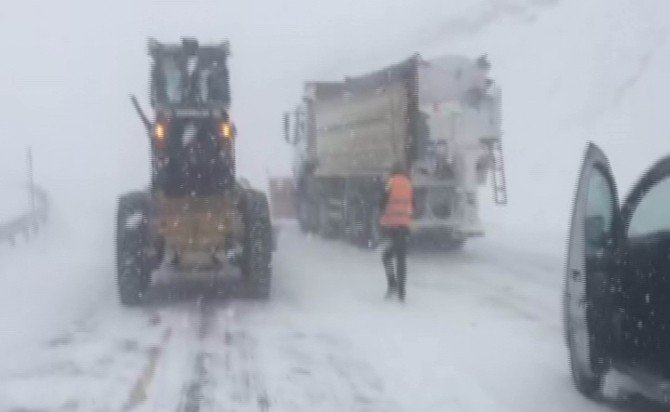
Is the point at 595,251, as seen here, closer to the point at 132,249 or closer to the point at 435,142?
the point at 132,249

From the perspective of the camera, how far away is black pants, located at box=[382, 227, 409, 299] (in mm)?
12484

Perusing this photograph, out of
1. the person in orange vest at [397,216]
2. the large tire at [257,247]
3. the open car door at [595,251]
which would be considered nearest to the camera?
the open car door at [595,251]

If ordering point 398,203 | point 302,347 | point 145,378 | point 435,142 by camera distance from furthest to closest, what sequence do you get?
1. point 435,142
2. point 398,203
3. point 302,347
4. point 145,378

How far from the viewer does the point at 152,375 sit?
855 centimetres

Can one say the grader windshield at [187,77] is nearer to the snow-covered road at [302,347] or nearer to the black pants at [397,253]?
the snow-covered road at [302,347]

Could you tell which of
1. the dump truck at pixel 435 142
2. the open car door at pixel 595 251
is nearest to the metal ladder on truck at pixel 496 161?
the dump truck at pixel 435 142

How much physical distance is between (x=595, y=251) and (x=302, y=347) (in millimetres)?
3599

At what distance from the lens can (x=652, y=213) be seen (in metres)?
7.55

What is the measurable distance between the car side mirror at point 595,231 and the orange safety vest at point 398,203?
5523mm

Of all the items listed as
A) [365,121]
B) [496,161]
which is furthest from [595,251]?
[365,121]

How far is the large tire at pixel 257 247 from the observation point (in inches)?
508

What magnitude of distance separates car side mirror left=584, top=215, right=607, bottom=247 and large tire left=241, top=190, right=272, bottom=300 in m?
6.44

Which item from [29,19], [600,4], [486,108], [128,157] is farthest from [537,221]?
[29,19]

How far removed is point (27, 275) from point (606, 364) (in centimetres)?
1187
